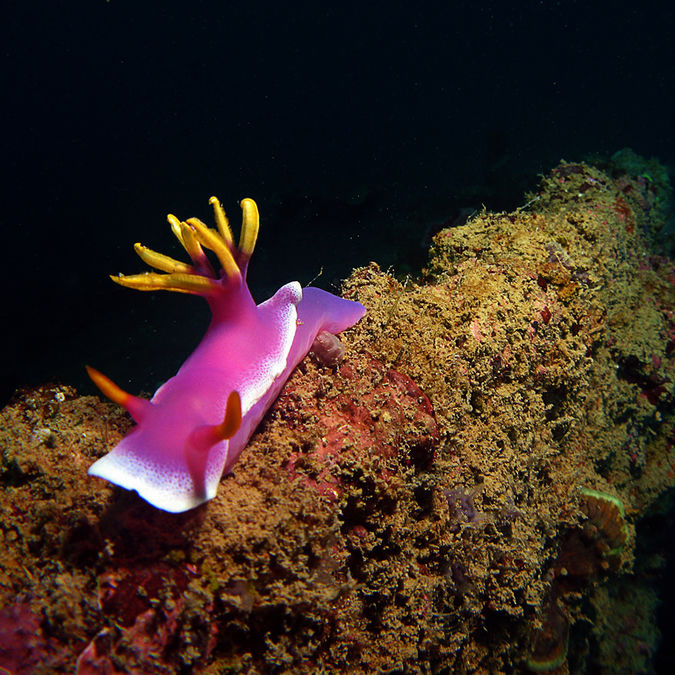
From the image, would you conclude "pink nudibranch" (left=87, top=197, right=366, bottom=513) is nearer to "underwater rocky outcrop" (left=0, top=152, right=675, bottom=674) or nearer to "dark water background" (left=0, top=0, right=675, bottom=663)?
"underwater rocky outcrop" (left=0, top=152, right=675, bottom=674)

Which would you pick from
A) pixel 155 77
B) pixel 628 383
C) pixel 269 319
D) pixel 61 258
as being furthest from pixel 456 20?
pixel 269 319

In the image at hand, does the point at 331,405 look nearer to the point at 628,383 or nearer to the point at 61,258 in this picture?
the point at 628,383

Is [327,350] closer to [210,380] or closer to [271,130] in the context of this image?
[210,380]

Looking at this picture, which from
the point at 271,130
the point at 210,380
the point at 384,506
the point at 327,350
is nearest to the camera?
the point at 210,380

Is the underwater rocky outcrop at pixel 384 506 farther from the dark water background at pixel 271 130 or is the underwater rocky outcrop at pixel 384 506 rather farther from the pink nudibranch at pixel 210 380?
the dark water background at pixel 271 130

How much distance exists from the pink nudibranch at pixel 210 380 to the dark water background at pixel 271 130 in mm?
1322

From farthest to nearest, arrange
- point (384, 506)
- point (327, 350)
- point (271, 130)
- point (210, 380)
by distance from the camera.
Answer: point (271, 130) < point (327, 350) < point (384, 506) < point (210, 380)

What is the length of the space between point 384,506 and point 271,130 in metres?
27.8

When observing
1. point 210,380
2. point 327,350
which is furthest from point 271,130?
point 210,380

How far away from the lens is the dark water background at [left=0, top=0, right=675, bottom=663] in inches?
448

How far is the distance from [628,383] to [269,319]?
4.42 meters

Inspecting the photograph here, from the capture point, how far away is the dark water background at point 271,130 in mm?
11367

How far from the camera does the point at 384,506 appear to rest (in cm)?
178

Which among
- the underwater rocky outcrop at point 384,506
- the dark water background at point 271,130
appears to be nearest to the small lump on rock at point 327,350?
the underwater rocky outcrop at point 384,506
